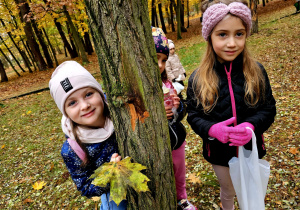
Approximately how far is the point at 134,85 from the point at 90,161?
804 mm

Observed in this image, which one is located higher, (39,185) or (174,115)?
(174,115)

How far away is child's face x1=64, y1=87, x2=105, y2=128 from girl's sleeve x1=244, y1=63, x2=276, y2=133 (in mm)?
1276

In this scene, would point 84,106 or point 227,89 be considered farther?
point 227,89

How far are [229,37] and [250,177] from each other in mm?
1174

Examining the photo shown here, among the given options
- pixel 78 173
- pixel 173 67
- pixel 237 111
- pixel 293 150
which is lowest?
pixel 293 150

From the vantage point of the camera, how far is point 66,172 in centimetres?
373

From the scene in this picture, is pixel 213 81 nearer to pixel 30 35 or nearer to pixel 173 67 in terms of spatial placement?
pixel 173 67

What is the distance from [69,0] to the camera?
7.63m

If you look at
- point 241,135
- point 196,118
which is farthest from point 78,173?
point 241,135

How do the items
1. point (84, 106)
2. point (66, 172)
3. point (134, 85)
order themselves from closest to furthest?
point (134, 85), point (84, 106), point (66, 172)

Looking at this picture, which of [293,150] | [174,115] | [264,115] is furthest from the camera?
[293,150]

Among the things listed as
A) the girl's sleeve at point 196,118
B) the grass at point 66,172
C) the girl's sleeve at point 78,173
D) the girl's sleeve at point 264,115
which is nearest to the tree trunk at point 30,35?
the grass at point 66,172

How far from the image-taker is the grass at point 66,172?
2.58 m

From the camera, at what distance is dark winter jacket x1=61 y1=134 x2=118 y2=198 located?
4.57 feet
